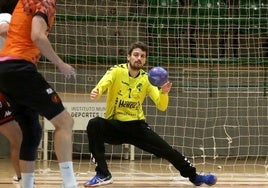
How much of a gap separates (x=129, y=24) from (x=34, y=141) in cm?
492

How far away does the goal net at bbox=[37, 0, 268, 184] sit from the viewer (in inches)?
309

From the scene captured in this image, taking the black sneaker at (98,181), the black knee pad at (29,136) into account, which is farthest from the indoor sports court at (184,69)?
the black knee pad at (29,136)

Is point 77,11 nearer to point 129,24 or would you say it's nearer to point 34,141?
point 129,24

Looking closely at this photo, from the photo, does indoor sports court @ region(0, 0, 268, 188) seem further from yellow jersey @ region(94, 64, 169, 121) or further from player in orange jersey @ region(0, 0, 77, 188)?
player in orange jersey @ region(0, 0, 77, 188)

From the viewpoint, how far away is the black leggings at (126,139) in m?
4.72

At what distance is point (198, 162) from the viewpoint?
24.7 feet

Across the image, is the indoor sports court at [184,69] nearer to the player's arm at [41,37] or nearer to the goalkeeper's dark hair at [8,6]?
the goalkeeper's dark hair at [8,6]

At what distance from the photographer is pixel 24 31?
10.3 ft

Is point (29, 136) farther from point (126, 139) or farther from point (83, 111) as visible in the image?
point (83, 111)

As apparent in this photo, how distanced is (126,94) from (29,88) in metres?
2.06

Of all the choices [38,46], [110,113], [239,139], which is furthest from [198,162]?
[38,46]

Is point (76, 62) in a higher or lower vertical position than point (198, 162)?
higher

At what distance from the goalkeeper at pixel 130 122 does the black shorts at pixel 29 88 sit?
4.66ft

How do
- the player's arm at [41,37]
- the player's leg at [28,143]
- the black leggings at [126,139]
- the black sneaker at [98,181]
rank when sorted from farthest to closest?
the black leggings at [126,139], the black sneaker at [98,181], the player's leg at [28,143], the player's arm at [41,37]
